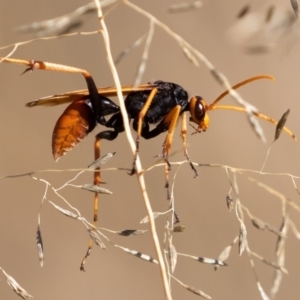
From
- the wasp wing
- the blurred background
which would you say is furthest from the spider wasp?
the blurred background

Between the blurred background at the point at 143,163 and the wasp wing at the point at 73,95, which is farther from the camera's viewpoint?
the blurred background at the point at 143,163

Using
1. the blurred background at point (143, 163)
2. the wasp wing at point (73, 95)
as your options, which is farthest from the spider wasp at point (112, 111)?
the blurred background at point (143, 163)

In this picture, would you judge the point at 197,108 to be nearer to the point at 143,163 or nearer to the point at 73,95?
the point at 73,95

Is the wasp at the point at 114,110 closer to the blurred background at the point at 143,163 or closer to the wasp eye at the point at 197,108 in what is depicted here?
the wasp eye at the point at 197,108

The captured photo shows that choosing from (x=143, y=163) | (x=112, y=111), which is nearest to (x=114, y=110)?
(x=112, y=111)

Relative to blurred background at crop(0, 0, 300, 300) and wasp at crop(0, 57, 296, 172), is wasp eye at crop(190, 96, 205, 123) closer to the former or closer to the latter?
wasp at crop(0, 57, 296, 172)

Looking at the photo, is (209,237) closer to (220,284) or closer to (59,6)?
(220,284)

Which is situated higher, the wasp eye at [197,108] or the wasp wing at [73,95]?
the wasp wing at [73,95]

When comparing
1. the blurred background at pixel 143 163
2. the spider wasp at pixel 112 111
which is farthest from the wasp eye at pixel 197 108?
the blurred background at pixel 143 163

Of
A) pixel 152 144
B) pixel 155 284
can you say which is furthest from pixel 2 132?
pixel 155 284
